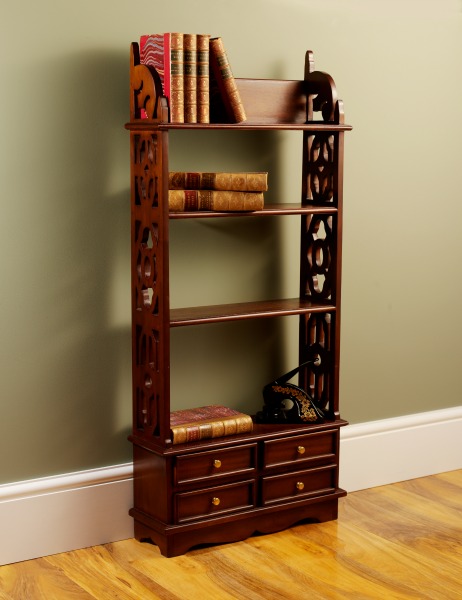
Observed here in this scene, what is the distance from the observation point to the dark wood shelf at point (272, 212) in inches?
111

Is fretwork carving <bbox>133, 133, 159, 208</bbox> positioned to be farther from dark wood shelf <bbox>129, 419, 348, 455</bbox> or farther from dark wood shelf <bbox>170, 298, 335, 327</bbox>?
dark wood shelf <bbox>129, 419, 348, 455</bbox>

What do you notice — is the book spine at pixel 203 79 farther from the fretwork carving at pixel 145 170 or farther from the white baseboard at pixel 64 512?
the white baseboard at pixel 64 512

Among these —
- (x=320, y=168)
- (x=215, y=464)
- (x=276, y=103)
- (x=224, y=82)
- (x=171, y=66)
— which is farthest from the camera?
(x=320, y=168)

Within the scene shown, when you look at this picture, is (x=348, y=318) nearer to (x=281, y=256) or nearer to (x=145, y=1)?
(x=281, y=256)

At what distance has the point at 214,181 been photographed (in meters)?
2.89

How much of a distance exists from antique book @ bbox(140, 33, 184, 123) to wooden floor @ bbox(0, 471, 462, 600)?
1.37m

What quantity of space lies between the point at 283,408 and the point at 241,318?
44 cm

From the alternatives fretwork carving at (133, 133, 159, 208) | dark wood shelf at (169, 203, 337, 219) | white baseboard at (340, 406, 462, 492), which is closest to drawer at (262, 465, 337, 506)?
white baseboard at (340, 406, 462, 492)

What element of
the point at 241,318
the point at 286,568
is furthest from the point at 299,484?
the point at 241,318

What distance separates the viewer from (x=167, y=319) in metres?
2.82

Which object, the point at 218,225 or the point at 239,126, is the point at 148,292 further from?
the point at 239,126

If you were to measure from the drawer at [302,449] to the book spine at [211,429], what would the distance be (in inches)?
3.9

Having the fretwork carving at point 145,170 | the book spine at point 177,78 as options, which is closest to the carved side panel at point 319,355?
the fretwork carving at point 145,170

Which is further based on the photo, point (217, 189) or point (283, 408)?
point (283, 408)
